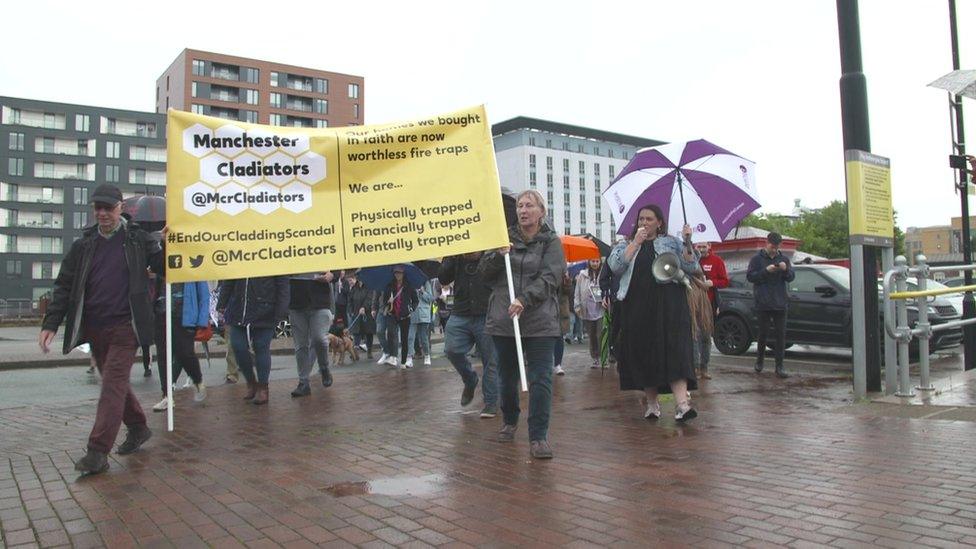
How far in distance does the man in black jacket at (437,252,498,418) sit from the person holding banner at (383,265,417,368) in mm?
4867

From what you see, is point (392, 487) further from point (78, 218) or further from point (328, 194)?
point (78, 218)

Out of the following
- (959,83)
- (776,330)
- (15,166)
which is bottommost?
(776,330)

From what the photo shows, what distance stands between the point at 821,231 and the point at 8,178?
84.2m

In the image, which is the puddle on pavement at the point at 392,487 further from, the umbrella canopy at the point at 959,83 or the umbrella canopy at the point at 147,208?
the umbrella canopy at the point at 147,208

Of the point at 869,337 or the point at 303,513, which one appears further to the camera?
the point at 869,337

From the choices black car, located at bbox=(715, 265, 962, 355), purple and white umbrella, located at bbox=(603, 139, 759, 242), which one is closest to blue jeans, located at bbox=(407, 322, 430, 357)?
purple and white umbrella, located at bbox=(603, 139, 759, 242)

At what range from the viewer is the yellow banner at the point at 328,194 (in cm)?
608

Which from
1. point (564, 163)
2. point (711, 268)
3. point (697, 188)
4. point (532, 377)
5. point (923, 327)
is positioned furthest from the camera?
point (564, 163)

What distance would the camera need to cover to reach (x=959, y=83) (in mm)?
6133

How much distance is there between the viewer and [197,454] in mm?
5488

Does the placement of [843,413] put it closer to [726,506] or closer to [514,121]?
[726,506]

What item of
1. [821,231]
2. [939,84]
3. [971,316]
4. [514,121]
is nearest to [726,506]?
[939,84]

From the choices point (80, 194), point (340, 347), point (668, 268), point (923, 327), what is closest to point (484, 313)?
point (668, 268)

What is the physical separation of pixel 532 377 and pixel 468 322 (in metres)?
2.05
